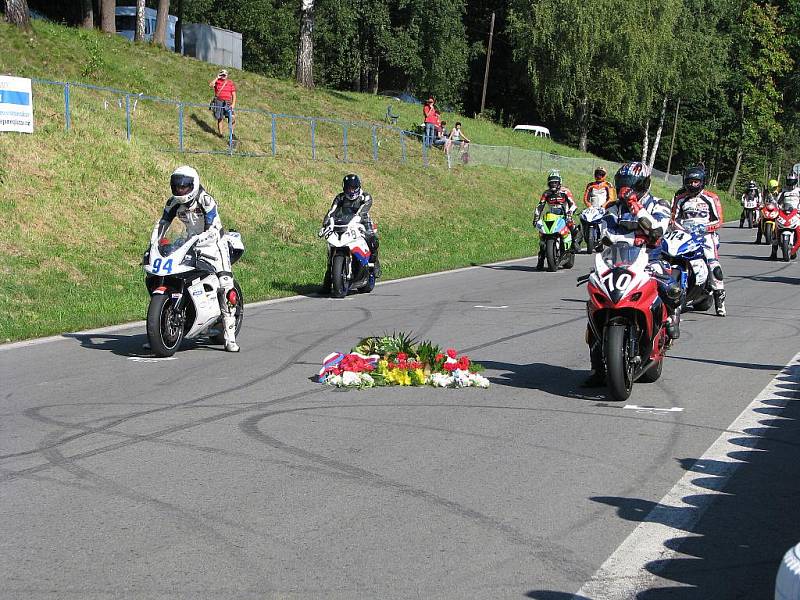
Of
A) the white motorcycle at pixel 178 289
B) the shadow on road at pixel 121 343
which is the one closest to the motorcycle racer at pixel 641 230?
the white motorcycle at pixel 178 289

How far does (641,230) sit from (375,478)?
434cm

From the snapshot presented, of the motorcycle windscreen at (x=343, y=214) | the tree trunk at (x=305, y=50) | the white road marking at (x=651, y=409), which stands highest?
the tree trunk at (x=305, y=50)

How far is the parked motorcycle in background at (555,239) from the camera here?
21.8 m

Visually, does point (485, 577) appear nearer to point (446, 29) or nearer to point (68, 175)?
point (68, 175)

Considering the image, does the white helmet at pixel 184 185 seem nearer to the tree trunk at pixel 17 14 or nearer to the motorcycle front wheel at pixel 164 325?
the motorcycle front wheel at pixel 164 325

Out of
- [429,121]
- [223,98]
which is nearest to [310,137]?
[223,98]

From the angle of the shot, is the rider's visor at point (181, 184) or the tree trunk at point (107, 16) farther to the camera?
the tree trunk at point (107, 16)

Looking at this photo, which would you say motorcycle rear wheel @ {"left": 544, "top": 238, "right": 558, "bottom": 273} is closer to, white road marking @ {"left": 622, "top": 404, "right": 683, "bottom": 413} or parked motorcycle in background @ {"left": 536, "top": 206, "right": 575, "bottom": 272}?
parked motorcycle in background @ {"left": 536, "top": 206, "right": 575, "bottom": 272}

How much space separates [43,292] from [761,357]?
987cm

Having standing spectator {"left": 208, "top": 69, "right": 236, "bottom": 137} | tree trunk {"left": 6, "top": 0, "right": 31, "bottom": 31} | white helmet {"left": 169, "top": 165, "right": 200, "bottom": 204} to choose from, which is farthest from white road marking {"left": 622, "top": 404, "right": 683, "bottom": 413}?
tree trunk {"left": 6, "top": 0, "right": 31, "bottom": 31}

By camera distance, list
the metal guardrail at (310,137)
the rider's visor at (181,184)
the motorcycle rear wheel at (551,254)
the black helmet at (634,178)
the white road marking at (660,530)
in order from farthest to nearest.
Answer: the metal guardrail at (310,137) < the motorcycle rear wheel at (551,254) < the rider's visor at (181,184) < the black helmet at (634,178) < the white road marking at (660,530)

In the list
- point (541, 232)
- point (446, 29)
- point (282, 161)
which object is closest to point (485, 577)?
point (541, 232)

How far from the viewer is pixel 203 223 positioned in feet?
38.2

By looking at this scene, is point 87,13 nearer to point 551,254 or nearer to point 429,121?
point 429,121
